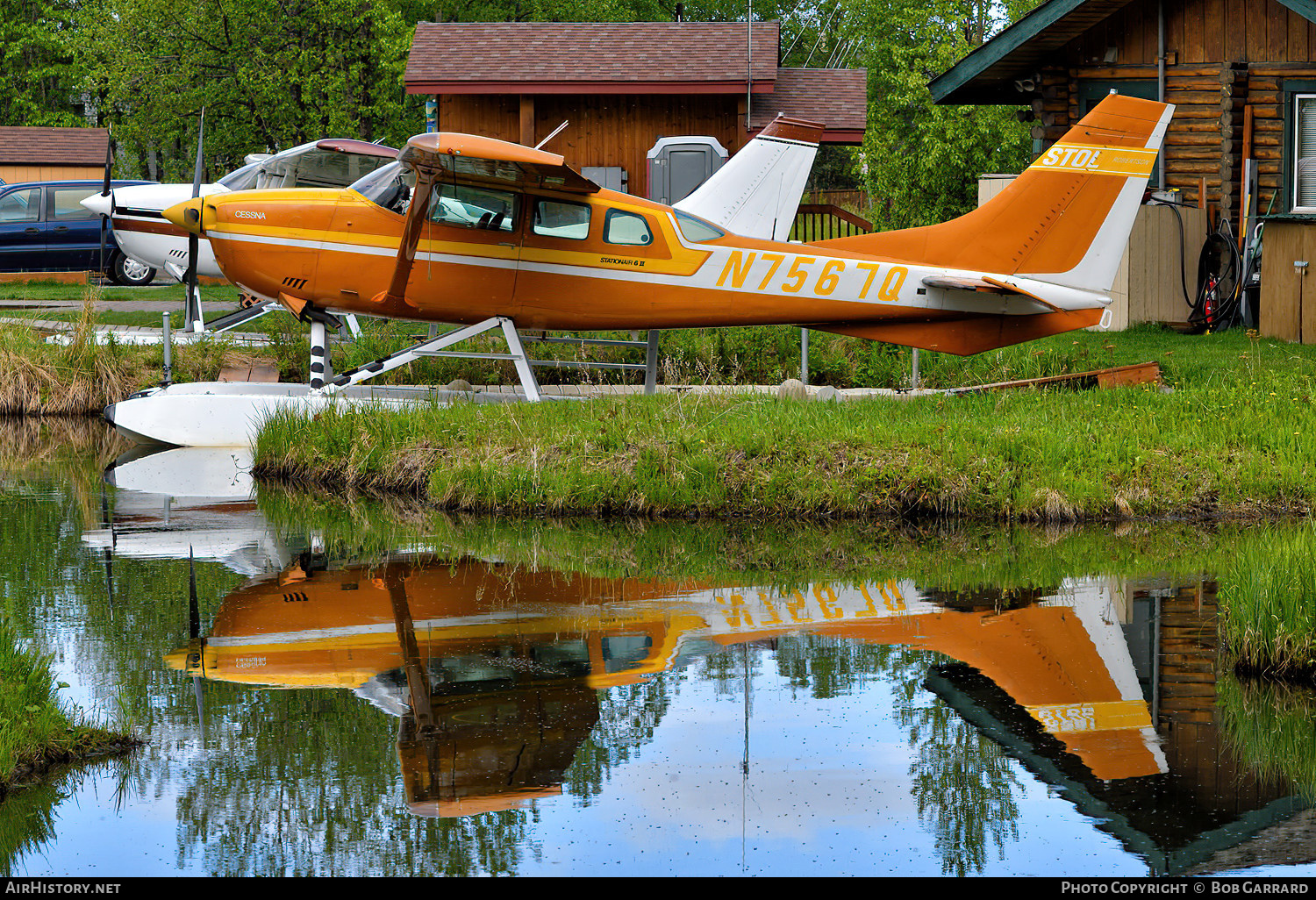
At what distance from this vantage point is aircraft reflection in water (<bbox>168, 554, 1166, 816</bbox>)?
5.52 meters

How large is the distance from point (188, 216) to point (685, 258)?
447 centimetres

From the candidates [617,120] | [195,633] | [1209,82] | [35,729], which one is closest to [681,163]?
[617,120]

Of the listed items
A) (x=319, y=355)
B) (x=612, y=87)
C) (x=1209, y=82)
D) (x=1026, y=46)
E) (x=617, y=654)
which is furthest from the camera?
(x=612, y=87)

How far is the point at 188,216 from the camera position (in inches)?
507

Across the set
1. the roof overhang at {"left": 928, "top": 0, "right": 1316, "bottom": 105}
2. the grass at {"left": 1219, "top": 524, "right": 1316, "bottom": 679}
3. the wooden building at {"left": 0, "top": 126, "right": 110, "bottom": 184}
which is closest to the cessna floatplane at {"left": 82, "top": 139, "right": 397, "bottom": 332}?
the roof overhang at {"left": 928, "top": 0, "right": 1316, "bottom": 105}

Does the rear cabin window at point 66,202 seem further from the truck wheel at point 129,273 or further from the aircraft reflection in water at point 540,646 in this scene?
the aircraft reflection in water at point 540,646

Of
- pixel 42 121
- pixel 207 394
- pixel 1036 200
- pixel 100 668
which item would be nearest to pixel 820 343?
pixel 1036 200

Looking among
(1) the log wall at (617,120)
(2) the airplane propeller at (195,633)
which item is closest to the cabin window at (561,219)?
(2) the airplane propeller at (195,633)

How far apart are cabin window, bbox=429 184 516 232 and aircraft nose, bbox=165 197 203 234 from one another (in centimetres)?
214

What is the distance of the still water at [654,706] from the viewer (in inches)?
185

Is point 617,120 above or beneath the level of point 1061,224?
above

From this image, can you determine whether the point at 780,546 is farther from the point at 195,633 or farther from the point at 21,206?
the point at 21,206

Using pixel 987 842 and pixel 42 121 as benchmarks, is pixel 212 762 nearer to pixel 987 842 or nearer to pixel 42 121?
pixel 987 842

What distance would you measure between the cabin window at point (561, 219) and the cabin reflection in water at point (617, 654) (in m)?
4.61
